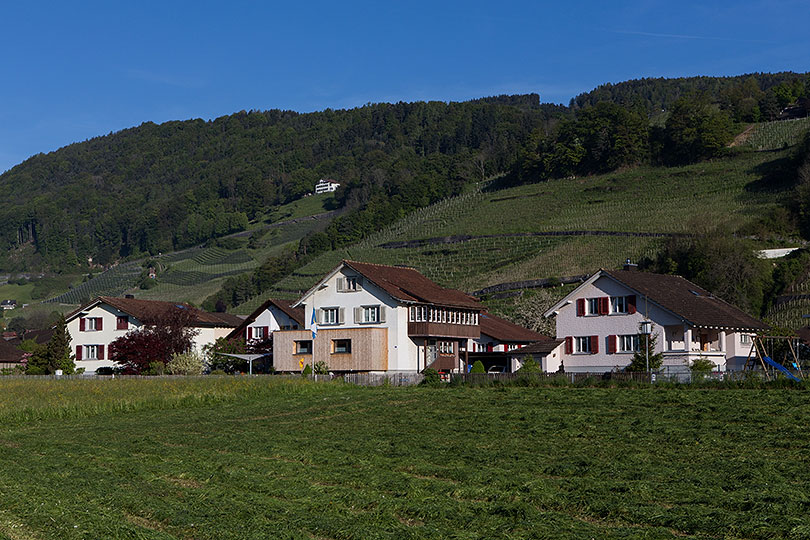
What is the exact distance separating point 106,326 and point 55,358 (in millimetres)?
6011

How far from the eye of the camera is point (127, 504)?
57.4ft

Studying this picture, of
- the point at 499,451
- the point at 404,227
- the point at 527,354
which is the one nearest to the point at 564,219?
the point at 404,227

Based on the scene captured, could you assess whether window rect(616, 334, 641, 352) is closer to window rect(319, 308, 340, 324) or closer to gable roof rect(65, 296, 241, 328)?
window rect(319, 308, 340, 324)

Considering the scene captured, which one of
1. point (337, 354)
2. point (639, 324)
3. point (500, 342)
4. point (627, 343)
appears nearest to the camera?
point (639, 324)

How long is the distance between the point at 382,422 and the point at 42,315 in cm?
16555

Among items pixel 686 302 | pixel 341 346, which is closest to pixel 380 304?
pixel 341 346

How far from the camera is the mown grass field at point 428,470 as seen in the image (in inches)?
616

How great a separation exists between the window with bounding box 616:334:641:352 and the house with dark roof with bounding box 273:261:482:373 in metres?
12.9

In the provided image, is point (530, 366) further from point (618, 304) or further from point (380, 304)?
point (380, 304)

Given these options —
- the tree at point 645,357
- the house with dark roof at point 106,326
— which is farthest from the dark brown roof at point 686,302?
the house with dark roof at point 106,326

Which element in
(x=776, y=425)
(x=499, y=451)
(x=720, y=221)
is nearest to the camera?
(x=499, y=451)

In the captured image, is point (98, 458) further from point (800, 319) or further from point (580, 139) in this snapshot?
point (580, 139)

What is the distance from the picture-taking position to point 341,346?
230 ft

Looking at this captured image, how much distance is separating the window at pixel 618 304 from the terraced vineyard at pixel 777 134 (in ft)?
336
